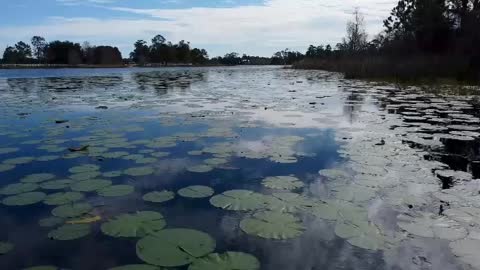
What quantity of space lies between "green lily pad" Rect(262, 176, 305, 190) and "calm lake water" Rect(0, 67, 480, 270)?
0.05ft

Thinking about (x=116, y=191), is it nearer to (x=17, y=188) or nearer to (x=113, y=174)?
(x=113, y=174)

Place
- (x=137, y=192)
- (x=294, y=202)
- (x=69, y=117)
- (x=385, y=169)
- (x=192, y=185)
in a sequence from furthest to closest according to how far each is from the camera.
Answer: (x=69, y=117)
(x=385, y=169)
(x=192, y=185)
(x=137, y=192)
(x=294, y=202)

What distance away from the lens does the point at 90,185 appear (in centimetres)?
344

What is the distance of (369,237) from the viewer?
245 centimetres

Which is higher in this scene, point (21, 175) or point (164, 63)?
point (164, 63)

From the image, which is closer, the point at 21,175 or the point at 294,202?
the point at 294,202

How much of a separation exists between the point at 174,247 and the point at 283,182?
1553 mm

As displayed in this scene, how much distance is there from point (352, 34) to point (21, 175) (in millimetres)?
48299

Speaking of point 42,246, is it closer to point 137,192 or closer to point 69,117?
point 137,192

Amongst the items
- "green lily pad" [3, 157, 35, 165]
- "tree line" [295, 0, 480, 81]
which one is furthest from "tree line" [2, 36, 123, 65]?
"green lily pad" [3, 157, 35, 165]

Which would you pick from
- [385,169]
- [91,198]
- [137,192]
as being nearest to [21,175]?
[91,198]

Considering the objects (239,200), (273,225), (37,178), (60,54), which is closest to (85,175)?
(37,178)

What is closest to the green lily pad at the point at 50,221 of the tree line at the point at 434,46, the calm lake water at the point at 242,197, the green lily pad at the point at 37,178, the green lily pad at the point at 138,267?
the calm lake water at the point at 242,197

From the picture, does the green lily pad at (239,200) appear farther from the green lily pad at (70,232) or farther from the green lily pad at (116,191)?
the green lily pad at (70,232)
